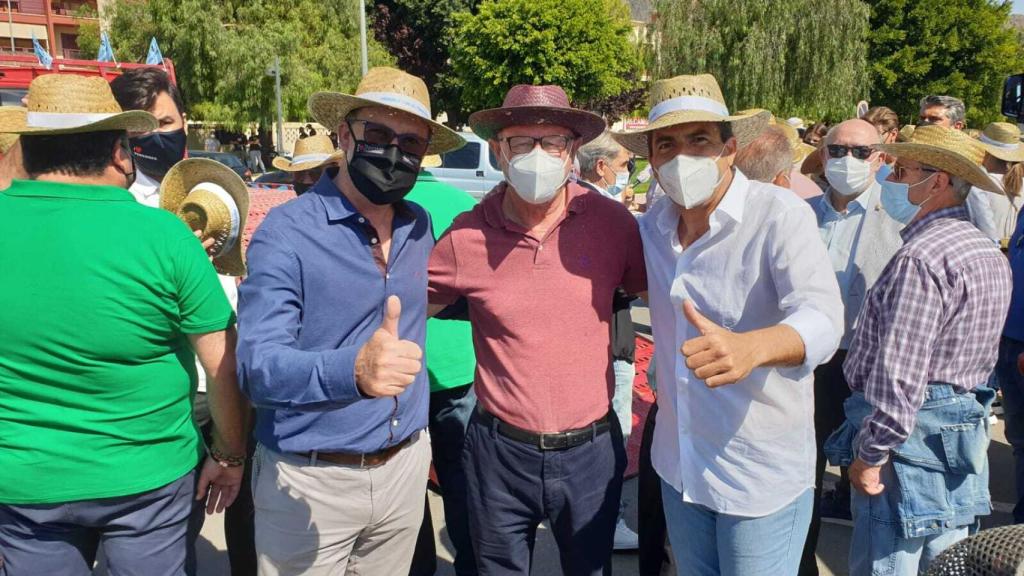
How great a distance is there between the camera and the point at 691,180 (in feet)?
6.59

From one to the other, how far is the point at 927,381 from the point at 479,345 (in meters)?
1.41

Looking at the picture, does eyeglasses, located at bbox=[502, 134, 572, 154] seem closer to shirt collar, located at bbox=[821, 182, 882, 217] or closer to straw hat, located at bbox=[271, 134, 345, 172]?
shirt collar, located at bbox=[821, 182, 882, 217]

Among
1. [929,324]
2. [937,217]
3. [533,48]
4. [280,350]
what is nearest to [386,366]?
[280,350]

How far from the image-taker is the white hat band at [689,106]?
2068 millimetres

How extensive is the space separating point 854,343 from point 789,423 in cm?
66

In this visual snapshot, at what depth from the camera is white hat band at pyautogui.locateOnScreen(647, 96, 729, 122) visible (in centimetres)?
207

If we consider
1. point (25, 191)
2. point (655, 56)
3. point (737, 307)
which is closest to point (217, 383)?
point (25, 191)

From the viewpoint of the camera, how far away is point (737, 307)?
1.91 meters

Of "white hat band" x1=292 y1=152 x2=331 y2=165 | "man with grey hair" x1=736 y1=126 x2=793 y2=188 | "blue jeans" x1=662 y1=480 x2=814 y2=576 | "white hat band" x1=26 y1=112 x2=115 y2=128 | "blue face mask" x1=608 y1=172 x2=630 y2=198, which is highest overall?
"white hat band" x1=26 y1=112 x2=115 y2=128

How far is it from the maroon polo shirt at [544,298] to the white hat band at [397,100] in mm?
424

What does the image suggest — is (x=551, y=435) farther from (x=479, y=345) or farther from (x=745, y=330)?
(x=745, y=330)

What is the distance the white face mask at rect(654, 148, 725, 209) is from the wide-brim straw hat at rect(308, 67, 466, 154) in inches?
29.0

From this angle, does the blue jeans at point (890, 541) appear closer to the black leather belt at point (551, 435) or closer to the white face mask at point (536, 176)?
the black leather belt at point (551, 435)

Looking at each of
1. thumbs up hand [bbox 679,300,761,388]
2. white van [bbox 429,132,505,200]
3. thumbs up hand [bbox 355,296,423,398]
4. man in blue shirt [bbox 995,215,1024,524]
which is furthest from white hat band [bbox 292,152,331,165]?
white van [bbox 429,132,505,200]
